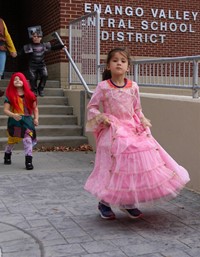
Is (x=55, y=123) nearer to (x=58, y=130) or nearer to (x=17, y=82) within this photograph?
(x=58, y=130)

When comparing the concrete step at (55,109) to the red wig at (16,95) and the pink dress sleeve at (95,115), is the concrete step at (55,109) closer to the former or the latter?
the red wig at (16,95)

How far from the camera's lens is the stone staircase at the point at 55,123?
→ 913 cm

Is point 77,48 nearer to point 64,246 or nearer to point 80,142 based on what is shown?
point 80,142

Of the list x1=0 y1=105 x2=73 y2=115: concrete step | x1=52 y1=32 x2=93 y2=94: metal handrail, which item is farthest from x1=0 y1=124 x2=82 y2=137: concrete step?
x1=52 y1=32 x2=93 y2=94: metal handrail

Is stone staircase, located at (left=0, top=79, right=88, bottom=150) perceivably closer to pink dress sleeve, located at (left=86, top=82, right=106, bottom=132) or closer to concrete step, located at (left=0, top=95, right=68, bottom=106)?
concrete step, located at (left=0, top=95, right=68, bottom=106)

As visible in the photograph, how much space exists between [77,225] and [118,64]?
1.62m

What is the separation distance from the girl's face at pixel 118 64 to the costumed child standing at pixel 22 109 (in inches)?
109

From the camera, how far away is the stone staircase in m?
9.13

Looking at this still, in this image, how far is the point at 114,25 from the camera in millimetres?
11992

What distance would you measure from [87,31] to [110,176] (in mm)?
6274

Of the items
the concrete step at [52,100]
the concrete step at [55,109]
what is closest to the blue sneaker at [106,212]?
the concrete step at [55,109]

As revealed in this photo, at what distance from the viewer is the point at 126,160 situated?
14.6ft

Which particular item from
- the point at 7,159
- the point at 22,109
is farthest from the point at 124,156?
the point at 7,159

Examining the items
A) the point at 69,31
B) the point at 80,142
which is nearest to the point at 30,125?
the point at 80,142
